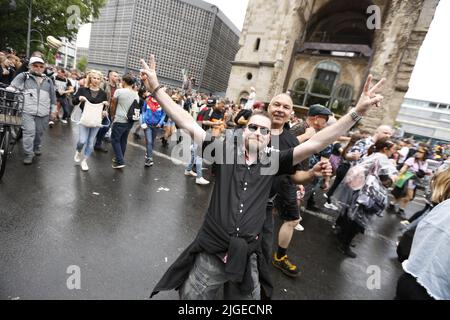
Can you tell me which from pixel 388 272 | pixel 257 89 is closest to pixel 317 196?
pixel 388 272

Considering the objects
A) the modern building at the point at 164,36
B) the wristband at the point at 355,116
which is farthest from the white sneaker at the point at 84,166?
the modern building at the point at 164,36

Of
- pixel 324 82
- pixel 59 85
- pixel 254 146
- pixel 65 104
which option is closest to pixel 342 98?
pixel 324 82

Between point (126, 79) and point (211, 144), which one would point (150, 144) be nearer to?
point (126, 79)

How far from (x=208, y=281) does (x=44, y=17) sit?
81.5ft

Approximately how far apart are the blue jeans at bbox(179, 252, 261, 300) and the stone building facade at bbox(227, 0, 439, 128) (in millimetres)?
23531

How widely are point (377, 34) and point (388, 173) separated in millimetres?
24492

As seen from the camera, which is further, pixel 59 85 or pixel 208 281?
pixel 59 85

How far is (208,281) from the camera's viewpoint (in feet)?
5.32

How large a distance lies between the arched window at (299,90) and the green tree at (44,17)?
19342mm

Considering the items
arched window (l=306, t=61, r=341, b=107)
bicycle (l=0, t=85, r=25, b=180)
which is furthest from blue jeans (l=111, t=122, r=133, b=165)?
arched window (l=306, t=61, r=341, b=107)

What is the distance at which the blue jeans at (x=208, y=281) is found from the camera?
162cm

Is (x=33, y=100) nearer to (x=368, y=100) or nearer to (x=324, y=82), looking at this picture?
(x=368, y=100)

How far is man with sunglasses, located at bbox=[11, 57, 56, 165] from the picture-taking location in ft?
14.5

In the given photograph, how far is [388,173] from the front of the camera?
12.1 feet
